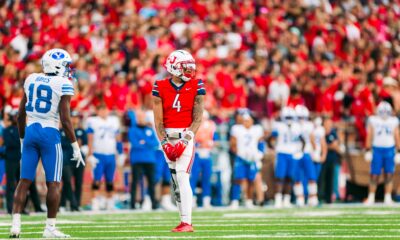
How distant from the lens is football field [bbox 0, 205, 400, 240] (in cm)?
1093

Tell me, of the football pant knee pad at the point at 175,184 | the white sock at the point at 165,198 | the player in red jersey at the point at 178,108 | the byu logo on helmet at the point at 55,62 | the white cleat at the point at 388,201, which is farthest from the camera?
the white cleat at the point at 388,201

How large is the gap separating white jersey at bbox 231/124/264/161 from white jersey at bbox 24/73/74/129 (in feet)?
28.7

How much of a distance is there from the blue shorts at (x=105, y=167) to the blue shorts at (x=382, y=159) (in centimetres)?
473

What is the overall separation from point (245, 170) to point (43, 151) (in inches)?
350

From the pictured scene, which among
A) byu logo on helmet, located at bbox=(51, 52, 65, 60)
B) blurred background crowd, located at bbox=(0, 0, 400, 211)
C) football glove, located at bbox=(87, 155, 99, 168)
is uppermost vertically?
blurred background crowd, located at bbox=(0, 0, 400, 211)

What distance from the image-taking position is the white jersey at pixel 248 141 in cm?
1947

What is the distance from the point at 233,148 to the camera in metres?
19.7

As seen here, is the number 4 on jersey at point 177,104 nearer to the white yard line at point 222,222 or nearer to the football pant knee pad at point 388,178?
the white yard line at point 222,222

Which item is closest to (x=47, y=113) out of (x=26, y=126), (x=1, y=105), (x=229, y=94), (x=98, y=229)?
(x=26, y=126)

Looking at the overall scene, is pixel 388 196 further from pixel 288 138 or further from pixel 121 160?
pixel 121 160

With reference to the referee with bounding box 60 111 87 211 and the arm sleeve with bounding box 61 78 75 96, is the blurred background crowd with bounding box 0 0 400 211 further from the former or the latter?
the arm sleeve with bounding box 61 78 75 96

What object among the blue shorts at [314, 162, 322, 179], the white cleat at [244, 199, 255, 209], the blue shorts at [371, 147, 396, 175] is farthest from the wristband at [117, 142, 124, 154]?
the blue shorts at [371, 147, 396, 175]

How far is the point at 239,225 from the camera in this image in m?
12.8

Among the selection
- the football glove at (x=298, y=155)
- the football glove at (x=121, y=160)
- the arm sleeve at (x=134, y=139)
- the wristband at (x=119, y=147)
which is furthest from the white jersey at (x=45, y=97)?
the football glove at (x=298, y=155)
